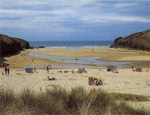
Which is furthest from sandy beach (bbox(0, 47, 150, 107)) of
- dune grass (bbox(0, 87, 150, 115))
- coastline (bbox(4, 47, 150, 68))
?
coastline (bbox(4, 47, 150, 68))

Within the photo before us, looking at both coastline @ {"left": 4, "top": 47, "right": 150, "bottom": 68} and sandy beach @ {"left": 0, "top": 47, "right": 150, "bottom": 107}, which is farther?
coastline @ {"left": 4, "top": 47, "right": 150, "bottom": 68}

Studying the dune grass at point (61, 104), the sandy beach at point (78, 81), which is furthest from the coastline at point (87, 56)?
the dune grass at point (61, 104)

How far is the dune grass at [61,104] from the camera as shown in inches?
196

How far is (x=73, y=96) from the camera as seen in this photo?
20.0ft

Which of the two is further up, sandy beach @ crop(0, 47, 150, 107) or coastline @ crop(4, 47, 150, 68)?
coastline @ crop(4, 47, 150, 68)

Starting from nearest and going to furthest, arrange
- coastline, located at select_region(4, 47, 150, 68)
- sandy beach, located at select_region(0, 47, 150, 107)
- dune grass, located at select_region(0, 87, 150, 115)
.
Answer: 1. dune grass, located at select_region(0, 87, 150, 115)
2. sandy beach, located at select_region(0, 47, 150, 107)
3. coastline, located at select_region(4, 47, 150, 68)

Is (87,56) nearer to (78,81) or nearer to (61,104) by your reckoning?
(78,81)

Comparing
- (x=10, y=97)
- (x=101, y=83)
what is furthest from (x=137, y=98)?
(x=10, y=97)

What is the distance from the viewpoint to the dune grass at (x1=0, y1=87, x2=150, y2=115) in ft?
16.4

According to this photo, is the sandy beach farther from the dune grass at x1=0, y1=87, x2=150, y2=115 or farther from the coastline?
the coastline

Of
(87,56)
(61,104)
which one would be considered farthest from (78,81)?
(87,56)

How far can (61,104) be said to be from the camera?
5.66m

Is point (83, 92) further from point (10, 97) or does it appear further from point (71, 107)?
point (10, 97)

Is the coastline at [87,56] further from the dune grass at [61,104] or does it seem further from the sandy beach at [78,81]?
the dune grass at [61,104]
